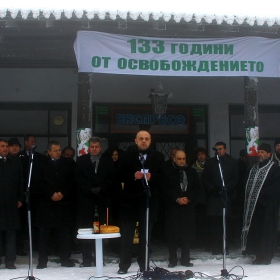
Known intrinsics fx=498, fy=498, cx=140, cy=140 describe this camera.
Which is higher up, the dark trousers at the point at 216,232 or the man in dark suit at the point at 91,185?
the man in dark suit at the point at 91,185

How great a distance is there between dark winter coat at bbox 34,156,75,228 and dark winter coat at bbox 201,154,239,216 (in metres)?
2.06

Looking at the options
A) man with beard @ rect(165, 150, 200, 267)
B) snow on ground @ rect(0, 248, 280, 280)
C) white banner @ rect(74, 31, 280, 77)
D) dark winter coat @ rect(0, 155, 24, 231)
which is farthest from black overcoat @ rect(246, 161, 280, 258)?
dark winter coat @ rect(0, 155, 24, 231)

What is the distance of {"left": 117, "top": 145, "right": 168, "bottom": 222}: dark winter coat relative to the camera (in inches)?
252

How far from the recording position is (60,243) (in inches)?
275

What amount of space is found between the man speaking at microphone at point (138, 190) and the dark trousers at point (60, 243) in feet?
3.01

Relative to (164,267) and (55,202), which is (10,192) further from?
(164,267)

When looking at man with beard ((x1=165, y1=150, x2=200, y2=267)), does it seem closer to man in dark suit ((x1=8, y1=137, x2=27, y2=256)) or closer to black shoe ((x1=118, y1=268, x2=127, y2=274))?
black shoe ((x1=118, y1=268, x2=127, y2=274))

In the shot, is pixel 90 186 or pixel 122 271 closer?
pixel 122 271

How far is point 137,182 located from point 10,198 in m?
1.82

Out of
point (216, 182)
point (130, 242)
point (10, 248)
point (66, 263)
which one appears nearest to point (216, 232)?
point (216, 182)

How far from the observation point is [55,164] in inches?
276

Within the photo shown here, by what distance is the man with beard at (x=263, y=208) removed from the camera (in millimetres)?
7172

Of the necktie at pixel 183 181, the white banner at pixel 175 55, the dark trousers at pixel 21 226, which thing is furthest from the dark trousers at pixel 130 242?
the white banner at pixel 175 55

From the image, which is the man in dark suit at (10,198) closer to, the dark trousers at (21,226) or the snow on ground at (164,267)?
the snow on ground at (164,267)
